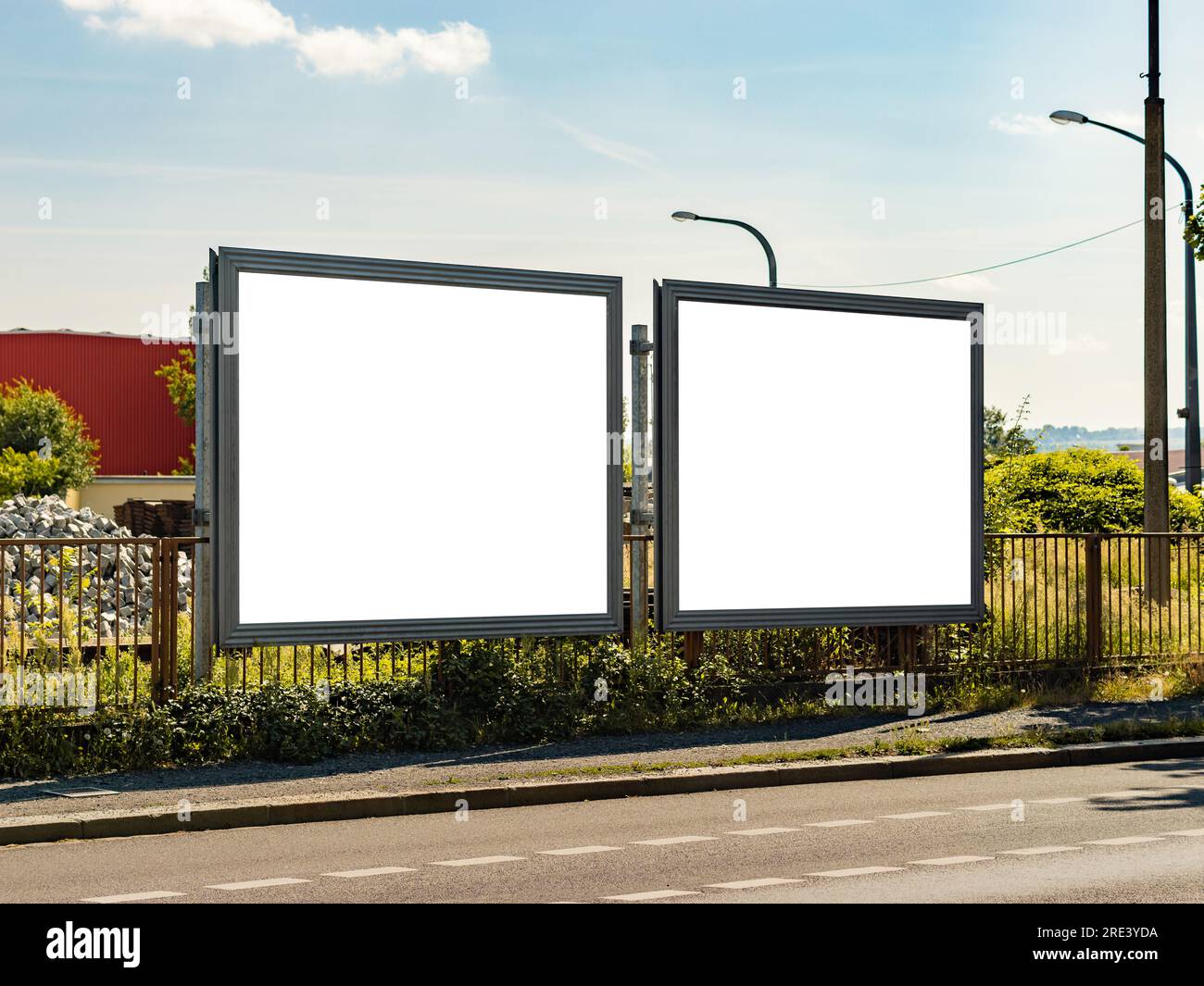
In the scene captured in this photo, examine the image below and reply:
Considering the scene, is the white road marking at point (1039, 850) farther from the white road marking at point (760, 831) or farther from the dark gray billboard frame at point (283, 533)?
the dark gray billboard frame at point (283, 533)

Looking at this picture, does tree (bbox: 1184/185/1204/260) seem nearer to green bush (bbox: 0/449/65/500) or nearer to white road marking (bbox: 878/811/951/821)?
white road marking (bbox: 878/811/951/821)

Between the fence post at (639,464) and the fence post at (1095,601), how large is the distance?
513cm

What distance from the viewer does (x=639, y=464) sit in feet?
47.6

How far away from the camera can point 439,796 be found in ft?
35.3

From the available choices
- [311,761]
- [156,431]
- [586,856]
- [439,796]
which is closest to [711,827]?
[586,856]

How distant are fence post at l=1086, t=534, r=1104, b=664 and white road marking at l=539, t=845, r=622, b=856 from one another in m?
9.05

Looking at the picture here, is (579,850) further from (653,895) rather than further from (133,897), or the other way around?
(133,897)

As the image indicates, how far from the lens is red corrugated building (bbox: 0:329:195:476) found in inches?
2788

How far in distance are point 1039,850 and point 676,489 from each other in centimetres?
621

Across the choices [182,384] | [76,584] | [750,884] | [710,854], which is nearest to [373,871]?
[710,854]

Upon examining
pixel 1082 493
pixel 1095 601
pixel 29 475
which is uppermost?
pixel 29 475

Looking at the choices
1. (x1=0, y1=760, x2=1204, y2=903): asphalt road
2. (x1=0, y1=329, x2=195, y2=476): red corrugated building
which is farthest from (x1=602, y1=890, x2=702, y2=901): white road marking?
(x1=0, y1=329, x2=195, y2=476): red corrugated building

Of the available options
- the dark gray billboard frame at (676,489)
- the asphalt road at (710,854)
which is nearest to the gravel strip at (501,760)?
the asphalt road at (710,854)
